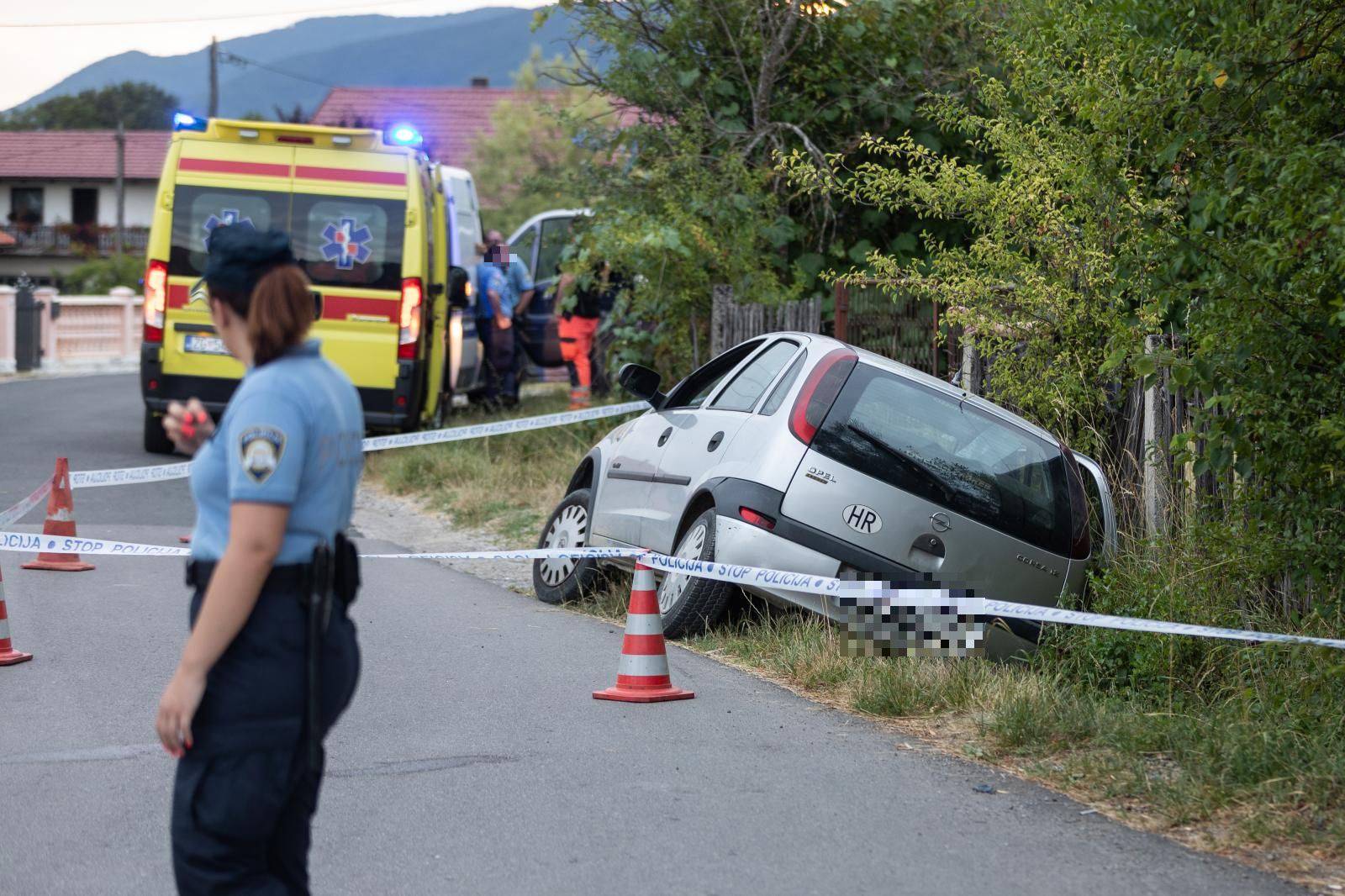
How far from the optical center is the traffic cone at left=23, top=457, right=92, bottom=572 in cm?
991

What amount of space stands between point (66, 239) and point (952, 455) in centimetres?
7084

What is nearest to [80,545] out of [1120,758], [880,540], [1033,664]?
[880,540]

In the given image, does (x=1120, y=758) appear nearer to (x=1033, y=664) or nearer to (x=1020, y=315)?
(x=1033, y=664)

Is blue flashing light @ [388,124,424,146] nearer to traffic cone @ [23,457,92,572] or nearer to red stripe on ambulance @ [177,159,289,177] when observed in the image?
red stripe on ambulance @ [177,159,289,177]

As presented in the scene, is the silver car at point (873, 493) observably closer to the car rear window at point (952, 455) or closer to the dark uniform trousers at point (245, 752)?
the car rear window at point (952, 455)

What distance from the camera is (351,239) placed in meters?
15.1

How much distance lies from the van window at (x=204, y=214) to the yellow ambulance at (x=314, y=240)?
0.01 metres

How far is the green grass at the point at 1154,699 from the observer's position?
17.4ft

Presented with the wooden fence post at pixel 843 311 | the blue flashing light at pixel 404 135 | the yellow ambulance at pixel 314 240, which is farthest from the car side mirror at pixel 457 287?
the wooden fence post at pixel 843 311

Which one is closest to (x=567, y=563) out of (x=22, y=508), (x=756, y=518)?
(x=756, y=518)

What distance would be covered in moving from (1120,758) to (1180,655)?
Result: 1665 millimetres

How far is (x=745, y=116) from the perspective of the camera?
14938 millimetres

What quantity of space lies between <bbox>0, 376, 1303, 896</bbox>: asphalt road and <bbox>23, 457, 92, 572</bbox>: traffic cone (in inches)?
62.3

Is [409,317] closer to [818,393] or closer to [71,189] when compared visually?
[818,393]
